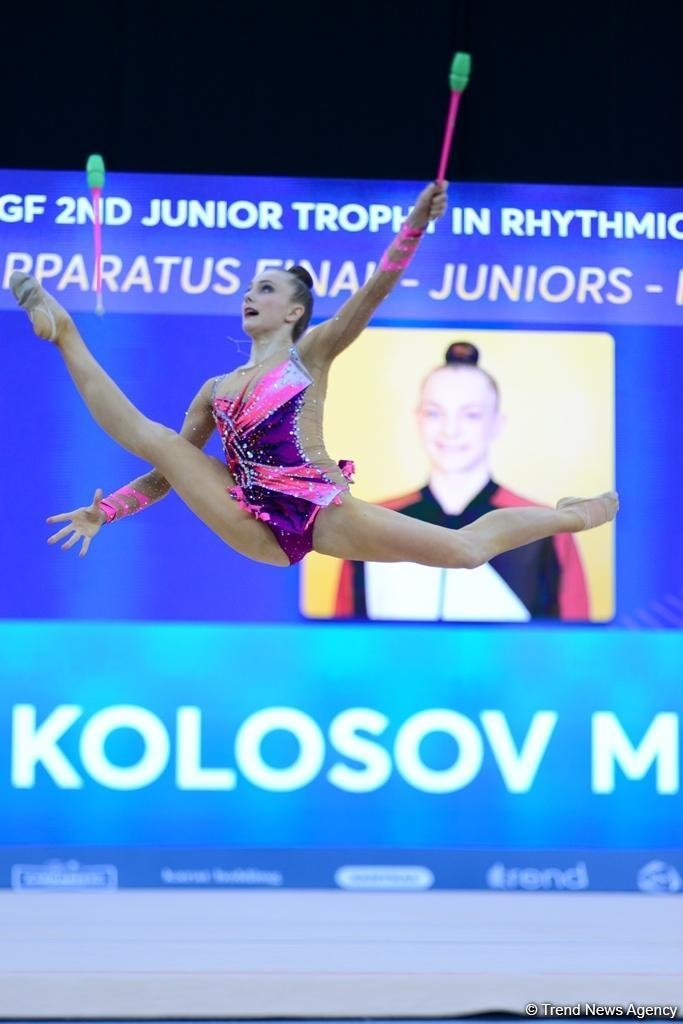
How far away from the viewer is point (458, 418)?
18.5ft

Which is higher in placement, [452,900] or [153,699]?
[153,699]

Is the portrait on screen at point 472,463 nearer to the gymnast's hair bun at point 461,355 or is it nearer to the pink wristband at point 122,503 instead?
the gymnast's hair bun at point 461,355

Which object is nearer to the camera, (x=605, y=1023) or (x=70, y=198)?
(x=605, y=1023)

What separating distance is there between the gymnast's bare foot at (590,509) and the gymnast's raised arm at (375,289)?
31.1 inches

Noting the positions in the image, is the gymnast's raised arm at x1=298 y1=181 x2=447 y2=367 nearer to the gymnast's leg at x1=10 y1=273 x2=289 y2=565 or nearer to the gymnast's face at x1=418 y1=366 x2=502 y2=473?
the gymnast's leg at x1=10 y1=273 x2=289 y2=565

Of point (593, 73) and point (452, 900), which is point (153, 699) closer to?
point (452, 900)

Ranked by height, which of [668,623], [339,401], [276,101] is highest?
[276,101]

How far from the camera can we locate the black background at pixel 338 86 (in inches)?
220

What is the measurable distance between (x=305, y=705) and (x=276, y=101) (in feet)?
7.70

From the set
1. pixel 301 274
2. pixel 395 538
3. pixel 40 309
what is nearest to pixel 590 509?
pixel 395 538

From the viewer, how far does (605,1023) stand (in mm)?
3738

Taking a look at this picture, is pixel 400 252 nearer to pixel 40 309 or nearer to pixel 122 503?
pixel 40 309

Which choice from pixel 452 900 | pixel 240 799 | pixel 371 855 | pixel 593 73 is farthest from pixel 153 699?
pixel 593 73

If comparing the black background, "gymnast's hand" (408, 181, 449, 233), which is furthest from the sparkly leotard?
the black background
